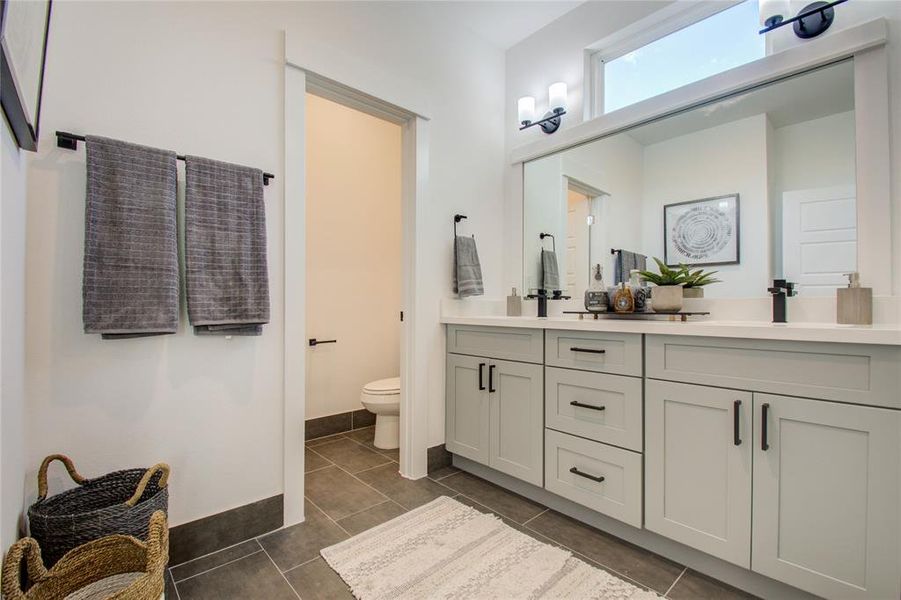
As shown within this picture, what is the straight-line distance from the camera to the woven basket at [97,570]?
2.96ft

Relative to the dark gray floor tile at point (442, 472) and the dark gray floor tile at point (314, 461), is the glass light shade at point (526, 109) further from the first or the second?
the dark gray floor tile at point (314, 461)

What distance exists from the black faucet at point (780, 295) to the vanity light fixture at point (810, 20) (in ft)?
3.37

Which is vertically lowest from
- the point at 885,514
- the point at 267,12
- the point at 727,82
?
the point at 885,514

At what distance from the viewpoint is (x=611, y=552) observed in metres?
1.61

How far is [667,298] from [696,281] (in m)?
0.17

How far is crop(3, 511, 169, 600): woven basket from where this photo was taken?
2.96 ft

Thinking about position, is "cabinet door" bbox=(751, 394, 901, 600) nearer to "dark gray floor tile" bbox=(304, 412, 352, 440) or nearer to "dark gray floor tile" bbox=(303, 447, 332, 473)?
"dark gray floor tile" bbox=(303, 447, 332, 473)

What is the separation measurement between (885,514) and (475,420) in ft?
5.17

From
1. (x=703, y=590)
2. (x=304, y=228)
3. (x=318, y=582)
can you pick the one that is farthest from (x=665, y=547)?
(x=304, y=228)

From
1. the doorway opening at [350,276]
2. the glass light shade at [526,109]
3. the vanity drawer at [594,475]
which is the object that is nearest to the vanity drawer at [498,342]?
the vanity drawer at [594,475]

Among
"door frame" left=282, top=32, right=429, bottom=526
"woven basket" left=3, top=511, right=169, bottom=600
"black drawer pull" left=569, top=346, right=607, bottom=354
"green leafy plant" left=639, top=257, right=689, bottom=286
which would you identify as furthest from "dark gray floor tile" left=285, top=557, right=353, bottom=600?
"green leafy plant" left=639, top=257, right=689, bottom=286

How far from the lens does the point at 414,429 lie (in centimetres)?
230

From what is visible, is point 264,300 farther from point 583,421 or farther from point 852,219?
point 852,219

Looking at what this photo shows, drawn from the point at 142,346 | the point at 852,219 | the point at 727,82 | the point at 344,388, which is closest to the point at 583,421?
the point at 852,219
